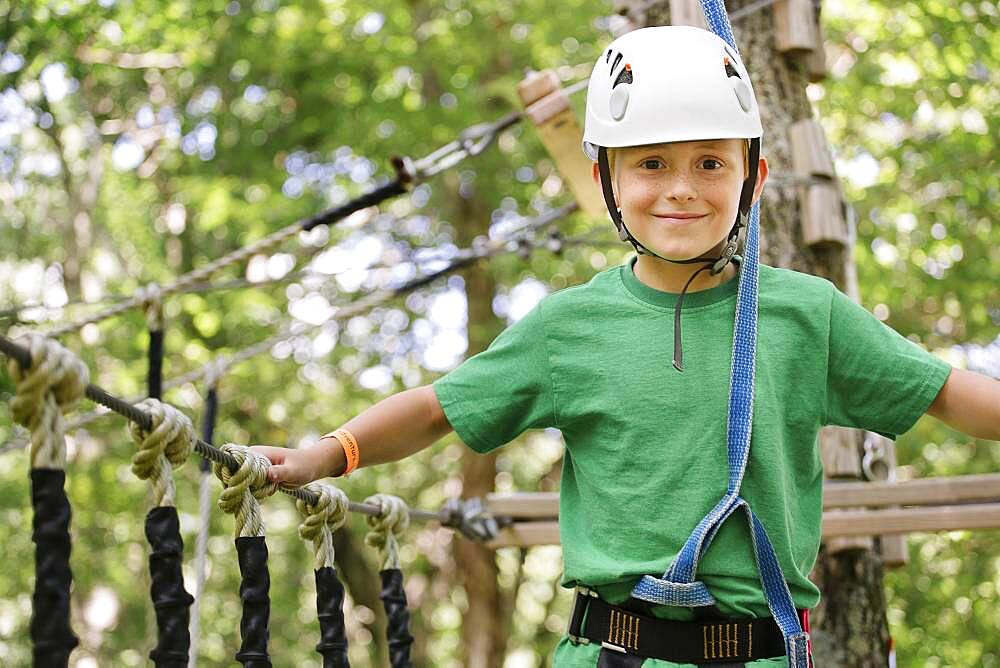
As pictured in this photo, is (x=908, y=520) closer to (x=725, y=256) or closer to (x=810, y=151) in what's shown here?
(x=810, y=151)

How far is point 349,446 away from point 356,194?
22.8 ft

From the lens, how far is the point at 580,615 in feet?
6.43

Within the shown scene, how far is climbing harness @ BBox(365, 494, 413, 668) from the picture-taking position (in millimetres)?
2523

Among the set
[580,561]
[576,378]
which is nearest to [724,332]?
[576,378]

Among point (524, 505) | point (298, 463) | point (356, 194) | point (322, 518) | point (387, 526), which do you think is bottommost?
point (356, 194)

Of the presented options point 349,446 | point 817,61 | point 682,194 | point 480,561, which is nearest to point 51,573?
point 349,446

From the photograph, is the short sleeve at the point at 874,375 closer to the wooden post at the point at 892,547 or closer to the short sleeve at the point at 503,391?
the short sleeve at the point at 503,391

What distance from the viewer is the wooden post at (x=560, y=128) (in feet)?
12.0

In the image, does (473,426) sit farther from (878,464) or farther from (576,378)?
(878,464)

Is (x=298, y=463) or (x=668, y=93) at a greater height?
(x=668, y=93)

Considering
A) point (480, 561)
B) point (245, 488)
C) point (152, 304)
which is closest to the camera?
point (245, 488)

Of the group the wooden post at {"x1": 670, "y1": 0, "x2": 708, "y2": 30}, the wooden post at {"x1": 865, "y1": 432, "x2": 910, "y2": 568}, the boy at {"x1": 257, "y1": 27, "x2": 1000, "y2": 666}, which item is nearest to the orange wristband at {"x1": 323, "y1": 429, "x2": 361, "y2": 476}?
the boy at {"x1": 257, "y1": 27, "x2": 1000, "y2": 666}

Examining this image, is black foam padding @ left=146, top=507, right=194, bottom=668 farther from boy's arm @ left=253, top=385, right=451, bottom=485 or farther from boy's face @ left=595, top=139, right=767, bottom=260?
boy's face @ left=595, top=139, right=767, bottom=260

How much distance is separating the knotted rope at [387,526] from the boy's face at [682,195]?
90 centimetres
